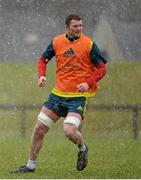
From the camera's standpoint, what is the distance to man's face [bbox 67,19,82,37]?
9908 millimetres

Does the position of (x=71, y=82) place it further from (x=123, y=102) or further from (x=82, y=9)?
(x=82, y=9)

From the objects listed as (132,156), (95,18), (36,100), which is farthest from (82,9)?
(132,156)

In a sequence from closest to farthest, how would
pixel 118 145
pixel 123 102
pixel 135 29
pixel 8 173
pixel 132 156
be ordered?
pixel 8 173 → pixel 132 156 → pixel 118 145 → pixel 123 102 → pixel 135 29

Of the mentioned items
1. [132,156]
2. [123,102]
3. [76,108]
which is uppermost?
[76,108]

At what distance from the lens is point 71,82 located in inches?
393

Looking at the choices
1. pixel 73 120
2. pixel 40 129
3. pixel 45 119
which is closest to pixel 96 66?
pixel 73 120

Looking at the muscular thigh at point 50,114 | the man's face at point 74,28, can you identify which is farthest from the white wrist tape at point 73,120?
the man's face at point 74,28

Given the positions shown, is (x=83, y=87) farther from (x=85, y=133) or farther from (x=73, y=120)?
(x=85, y=133)

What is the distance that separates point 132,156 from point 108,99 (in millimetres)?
14721

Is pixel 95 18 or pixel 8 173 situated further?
pixel 95 18

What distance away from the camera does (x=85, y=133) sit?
23.6 meters

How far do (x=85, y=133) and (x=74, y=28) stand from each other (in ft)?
45.1

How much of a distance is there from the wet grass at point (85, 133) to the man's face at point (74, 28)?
1518 millimetres

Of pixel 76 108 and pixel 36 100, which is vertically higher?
pixel 76 108
